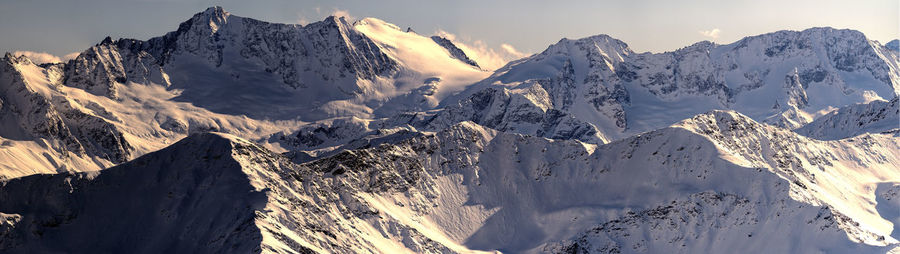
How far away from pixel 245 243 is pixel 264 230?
4.72 meters

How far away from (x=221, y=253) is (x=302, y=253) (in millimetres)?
15544

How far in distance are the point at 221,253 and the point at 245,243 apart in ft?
19.4

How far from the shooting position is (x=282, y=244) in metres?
198

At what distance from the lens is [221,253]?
19875cm

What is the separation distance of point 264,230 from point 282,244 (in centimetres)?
456

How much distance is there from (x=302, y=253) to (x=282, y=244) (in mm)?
4355

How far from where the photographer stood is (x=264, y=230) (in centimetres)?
19938

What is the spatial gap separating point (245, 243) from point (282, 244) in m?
7.04

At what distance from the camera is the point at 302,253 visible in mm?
199875
